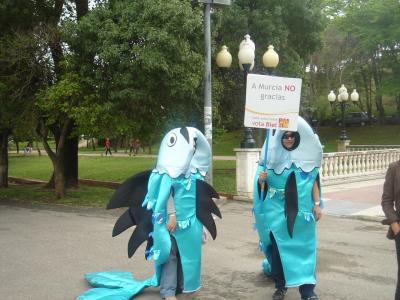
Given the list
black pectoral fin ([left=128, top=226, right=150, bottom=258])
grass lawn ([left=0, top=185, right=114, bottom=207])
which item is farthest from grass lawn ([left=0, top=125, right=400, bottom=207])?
black pectoral fin ([left=128, top=226, right=150, bottom=258])

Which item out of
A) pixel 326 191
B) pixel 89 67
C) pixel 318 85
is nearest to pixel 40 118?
pixel 89 67

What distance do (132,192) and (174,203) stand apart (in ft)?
1.94

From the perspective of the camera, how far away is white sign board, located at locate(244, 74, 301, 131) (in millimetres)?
5457

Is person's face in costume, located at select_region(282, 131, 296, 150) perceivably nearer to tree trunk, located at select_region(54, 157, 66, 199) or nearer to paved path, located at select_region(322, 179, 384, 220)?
Result: paved path, located at select_region(322, 179, 384, 220)

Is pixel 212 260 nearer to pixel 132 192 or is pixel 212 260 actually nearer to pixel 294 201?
pixel 132 192

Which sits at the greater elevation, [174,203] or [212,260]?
[174,203]

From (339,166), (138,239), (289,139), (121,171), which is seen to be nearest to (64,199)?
(121,171)

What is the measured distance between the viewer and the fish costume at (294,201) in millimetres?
5199

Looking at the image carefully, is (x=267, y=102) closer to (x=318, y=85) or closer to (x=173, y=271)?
(x=173, y=271)

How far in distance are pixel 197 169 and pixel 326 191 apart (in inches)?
420

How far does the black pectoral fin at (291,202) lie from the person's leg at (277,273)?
34cm

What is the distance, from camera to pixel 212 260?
285 inches

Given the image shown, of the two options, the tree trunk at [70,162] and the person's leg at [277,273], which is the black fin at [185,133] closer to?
the person's leg at [277,273]

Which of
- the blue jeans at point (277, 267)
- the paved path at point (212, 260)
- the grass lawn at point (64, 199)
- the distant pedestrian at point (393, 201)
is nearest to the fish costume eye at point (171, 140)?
the blue jeans at point (277, 267)
